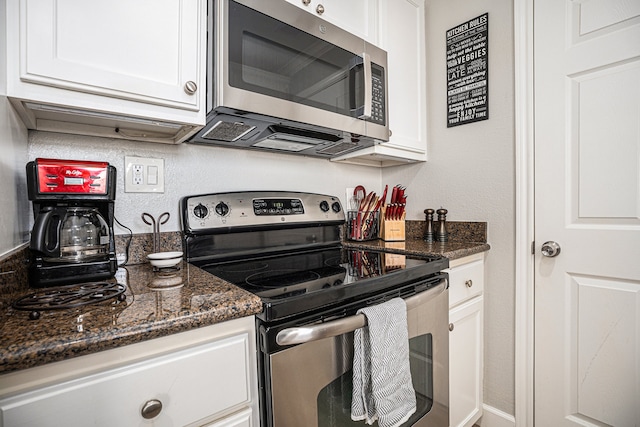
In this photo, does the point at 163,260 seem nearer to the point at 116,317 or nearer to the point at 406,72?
the point at 116,317

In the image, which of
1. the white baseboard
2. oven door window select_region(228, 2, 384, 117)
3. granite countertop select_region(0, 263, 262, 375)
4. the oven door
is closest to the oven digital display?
oven door window select_region(228, 2, 384, 117)

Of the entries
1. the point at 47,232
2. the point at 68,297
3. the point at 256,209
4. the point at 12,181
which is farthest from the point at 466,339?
the point at 12,181

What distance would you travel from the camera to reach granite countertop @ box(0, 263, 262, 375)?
446 millimetres

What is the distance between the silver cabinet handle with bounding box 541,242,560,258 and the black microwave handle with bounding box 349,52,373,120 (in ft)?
3.08

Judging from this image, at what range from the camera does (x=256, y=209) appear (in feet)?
4.20

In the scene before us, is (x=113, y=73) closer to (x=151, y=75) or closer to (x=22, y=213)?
(x=151, y=75)

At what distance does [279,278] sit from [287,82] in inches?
26.1

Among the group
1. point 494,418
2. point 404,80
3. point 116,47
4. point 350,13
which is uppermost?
point 350,13

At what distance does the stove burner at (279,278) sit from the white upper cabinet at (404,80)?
76 cm

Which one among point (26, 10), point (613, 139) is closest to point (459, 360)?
point (613, 139)

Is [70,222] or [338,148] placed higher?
[338,148]

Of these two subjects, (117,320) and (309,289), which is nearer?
(117,320)

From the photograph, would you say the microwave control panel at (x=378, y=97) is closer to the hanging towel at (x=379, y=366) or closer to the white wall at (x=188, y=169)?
the white wall at (x=188, y=169)

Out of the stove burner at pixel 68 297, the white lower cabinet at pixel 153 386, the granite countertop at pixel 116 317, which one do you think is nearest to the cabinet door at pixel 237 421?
the white lower cabinet at pixel 153 386
